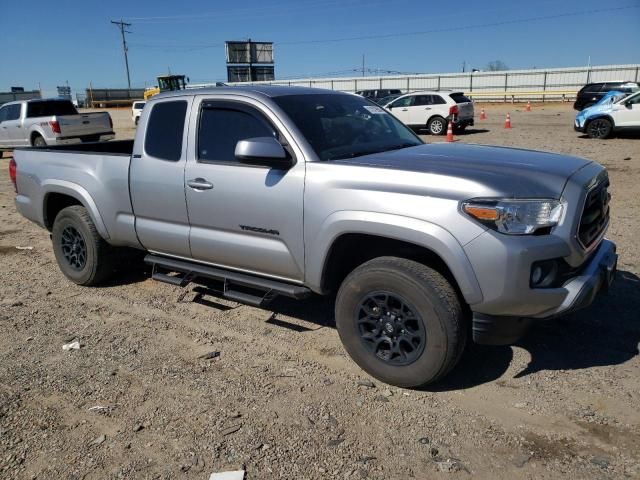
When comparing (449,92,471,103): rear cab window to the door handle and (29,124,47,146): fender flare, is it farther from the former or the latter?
the door handle

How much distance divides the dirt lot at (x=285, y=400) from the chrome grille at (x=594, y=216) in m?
0.92

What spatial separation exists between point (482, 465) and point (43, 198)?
4830mm

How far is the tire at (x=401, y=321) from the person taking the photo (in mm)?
3143

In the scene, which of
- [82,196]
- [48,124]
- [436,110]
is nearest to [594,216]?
[82,196]

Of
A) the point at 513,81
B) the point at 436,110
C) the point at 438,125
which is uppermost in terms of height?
the point at 513,81

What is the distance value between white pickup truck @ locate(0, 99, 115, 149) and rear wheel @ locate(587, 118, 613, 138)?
49.9 feet

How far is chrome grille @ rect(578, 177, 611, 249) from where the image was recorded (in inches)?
126

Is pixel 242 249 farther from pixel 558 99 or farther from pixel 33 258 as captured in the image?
pixel 558 99

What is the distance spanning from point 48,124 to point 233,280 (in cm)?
1439

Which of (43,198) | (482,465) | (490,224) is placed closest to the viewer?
(482,465)

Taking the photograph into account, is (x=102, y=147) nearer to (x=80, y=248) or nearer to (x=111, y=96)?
(x=80, y=248)

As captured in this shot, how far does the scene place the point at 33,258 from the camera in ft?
21.9

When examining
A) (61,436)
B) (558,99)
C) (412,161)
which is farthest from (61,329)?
(558,99)

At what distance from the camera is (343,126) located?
4137mm
